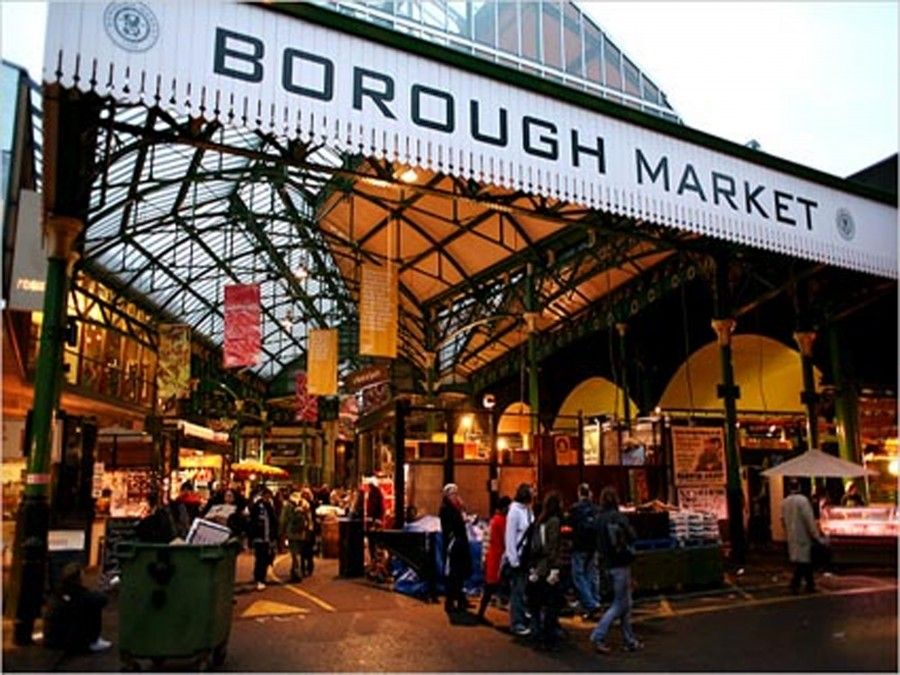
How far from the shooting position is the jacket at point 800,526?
11.8 m

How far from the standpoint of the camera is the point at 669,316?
2281cm

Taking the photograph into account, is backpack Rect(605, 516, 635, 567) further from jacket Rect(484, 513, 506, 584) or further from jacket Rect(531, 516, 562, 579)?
jacket Rect(484, 513, 506, 584)

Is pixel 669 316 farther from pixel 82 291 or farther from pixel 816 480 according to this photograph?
pixel 82 291

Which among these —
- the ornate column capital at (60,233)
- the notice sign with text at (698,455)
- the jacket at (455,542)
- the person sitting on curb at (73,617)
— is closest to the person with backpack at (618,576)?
the jacket at (455,542)

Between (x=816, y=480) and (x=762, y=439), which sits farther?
(x=762, y=439)

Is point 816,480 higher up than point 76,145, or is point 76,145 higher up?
point 76,145

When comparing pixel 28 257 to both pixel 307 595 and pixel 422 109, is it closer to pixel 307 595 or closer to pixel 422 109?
pixel 422 109

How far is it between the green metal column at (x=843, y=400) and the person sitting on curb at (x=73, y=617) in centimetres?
1542

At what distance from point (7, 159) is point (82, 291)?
56.0 feet

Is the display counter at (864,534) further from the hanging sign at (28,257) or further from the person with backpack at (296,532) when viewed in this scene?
the hanging sign at (28,257)


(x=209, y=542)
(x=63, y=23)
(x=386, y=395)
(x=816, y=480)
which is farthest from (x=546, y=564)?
(x=386, y=395)

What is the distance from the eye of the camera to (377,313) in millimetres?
17469

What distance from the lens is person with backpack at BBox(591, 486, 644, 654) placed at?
803 cm

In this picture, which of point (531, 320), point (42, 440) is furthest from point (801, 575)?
point (42, 440)
